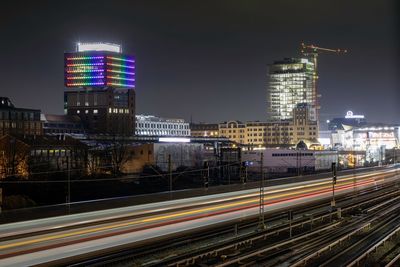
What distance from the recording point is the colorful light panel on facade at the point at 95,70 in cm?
12175

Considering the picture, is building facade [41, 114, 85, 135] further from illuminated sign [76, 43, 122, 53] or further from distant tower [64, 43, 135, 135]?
illuminated sign [76, 43, 122, 53]

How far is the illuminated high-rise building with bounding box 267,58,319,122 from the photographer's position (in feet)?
630

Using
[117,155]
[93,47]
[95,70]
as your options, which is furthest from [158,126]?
[117,155]

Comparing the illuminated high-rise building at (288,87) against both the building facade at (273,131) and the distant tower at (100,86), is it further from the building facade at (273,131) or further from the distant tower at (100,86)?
the distant tower at (100,86)

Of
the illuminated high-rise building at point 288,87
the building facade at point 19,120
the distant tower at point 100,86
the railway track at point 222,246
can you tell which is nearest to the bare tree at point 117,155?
the building facade at point 19,120

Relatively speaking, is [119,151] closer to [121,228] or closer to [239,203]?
[239,203]

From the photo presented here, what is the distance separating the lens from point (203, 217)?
18.2m

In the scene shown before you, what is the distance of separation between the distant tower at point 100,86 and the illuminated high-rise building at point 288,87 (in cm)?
7969

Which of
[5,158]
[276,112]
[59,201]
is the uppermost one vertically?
[276,112]

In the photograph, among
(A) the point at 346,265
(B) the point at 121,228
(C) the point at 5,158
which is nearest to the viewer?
(A) the point at 346,265

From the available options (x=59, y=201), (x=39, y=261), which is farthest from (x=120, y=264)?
(x=59, y=201)

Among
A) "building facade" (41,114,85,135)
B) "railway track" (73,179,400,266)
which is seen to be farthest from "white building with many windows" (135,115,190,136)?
"railway track" (73,179,400,266)

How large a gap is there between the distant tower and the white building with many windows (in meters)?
8.58

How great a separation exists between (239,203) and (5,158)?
29.0 meters
